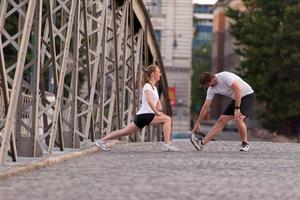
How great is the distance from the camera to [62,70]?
1419 cm

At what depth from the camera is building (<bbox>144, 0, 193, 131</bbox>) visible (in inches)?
3078

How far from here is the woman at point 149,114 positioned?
16.0 meters

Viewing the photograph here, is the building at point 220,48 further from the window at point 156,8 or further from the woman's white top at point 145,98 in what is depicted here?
the woman's white top at point 145,98

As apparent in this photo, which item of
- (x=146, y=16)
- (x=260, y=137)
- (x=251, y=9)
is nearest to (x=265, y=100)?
(x=251, y=9)

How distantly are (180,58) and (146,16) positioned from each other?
5421 centimetres

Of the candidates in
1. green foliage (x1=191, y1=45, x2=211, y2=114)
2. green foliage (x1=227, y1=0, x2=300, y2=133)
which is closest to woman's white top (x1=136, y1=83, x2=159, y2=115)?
green foliage (x1=227, y1=0, x2=300, y2=133)

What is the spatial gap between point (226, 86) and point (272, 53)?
39.3 meters

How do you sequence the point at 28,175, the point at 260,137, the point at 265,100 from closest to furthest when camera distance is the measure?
the point at 28,175
the point at 265,100
the point at 260,137

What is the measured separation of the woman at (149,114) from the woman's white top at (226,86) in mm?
997

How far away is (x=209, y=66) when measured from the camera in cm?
14938

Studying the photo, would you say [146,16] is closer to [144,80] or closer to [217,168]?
[144,80]

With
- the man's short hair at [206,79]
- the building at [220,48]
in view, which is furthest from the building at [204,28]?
the man's short hair at [206,79]

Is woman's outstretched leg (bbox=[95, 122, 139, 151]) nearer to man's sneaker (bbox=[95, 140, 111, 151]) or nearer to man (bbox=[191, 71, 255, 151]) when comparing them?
man's sneaker (bbox=[95, 140, 111, 151])

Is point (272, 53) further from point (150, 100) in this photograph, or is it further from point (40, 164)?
point (40, 164)
